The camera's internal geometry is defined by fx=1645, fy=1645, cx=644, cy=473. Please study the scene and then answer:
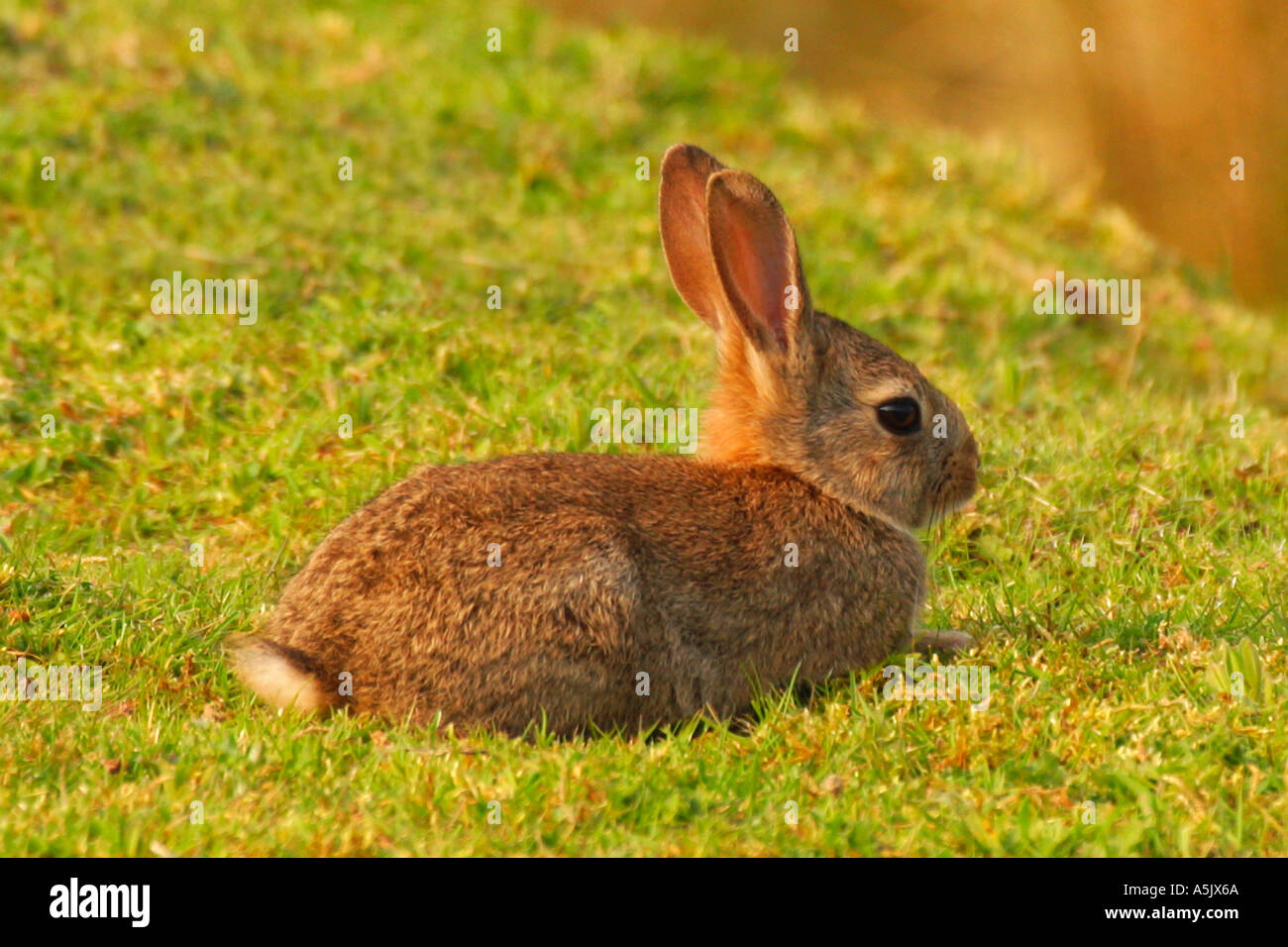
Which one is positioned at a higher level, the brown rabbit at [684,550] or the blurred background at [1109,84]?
the blurred background at [1109,84]

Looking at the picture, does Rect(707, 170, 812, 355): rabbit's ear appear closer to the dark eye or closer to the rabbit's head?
the rabbit's head

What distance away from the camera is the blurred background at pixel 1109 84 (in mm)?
14516

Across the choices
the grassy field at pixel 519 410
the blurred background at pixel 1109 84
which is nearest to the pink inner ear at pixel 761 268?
the grassy field at pixel 519 410

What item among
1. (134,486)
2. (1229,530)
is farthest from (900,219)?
(134,486)

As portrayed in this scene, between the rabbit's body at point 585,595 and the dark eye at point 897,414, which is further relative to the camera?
the dark eye at point 897,414

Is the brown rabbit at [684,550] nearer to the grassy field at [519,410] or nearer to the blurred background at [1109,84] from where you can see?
the grassy field at [519,410]

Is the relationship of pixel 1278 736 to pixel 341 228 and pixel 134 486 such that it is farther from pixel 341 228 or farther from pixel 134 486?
pixel 341 228

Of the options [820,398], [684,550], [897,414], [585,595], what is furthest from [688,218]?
[585,595]

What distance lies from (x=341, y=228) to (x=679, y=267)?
3648mm

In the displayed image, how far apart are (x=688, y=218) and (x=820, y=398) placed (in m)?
0.95

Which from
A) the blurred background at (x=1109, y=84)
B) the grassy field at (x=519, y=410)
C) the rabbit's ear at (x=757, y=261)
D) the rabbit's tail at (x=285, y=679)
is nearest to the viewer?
the grassy field at (x=519, y=410)

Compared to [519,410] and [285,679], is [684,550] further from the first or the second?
[519,410]

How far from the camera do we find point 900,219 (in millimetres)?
11219

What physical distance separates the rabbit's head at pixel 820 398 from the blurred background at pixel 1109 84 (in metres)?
7.07
